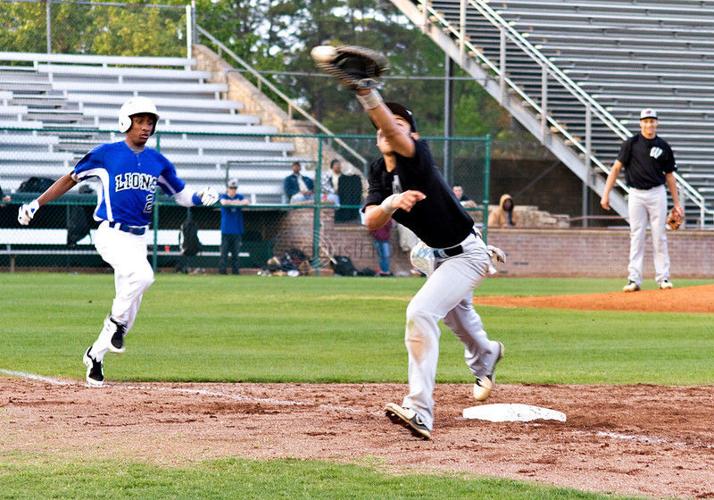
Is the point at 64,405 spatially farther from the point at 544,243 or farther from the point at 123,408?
the point at 544,243

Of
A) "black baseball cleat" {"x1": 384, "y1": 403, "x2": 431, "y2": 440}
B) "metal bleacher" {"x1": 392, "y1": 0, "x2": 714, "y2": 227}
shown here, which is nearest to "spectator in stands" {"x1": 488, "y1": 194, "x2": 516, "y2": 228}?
"metal bleacher" {"x1": 392, "y1": 0, "x2": 714, "y2": 227}

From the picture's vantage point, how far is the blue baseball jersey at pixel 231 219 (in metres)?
26.2

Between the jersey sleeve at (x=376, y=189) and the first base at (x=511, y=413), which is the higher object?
the jersey sleeve at (x=376, y=189)

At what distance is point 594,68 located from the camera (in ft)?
111

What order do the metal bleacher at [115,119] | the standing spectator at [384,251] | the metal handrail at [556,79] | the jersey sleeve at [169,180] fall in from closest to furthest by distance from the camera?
1. the jersey sleeve at [169,180]
2. the standing spectator at [384,251]
3. the metal bleacher at [115,119]
4. the metal handrail at [556,79]

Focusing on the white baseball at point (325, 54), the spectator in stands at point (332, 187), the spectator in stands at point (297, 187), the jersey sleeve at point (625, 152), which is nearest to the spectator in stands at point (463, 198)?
the spectator in stands at point (332, 187)

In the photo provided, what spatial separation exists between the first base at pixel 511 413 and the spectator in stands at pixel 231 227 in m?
17.8

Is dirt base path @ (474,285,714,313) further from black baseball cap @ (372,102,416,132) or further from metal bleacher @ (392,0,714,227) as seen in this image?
metal bleacher @ (392,0,714,227)

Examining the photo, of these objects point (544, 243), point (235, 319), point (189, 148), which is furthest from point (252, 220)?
point (235, 319)

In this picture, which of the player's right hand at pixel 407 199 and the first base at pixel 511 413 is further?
the first base at pixel 511 413

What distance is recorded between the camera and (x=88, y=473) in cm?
619

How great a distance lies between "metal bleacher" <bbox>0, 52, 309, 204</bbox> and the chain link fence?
43 mm

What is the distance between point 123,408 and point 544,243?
22.6 m

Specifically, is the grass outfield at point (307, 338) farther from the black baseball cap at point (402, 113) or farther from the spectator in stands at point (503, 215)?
the spectator in stands at point (503, 215)
